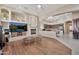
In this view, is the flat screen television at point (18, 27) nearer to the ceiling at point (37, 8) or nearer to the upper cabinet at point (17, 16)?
the upper cabinet at point (17, 16)

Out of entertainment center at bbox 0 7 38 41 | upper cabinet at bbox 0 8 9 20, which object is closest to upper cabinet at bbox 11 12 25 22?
entertainment center at bbox 0 7 38 41

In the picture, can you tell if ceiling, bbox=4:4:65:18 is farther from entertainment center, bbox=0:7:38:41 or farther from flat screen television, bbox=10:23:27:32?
flat screen television, bbox=10:23:27:32

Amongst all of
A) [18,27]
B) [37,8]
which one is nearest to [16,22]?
[18,27]

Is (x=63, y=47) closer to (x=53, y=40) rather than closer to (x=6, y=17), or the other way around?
(x=53, y=40)

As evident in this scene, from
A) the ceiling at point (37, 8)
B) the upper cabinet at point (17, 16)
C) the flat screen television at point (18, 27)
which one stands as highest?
the ceiling at point (37, 8)

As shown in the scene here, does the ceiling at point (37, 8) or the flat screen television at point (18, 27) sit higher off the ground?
the ceiling at point (37, 8)

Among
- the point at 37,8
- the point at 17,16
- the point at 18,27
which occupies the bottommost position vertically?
the point at 18,27

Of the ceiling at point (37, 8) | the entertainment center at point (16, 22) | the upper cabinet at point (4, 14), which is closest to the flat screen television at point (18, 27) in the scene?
the entertainment center at point (16, 22)

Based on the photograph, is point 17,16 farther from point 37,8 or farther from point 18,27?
point 37,8

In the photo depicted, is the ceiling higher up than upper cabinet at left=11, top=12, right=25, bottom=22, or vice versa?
the ceiling
